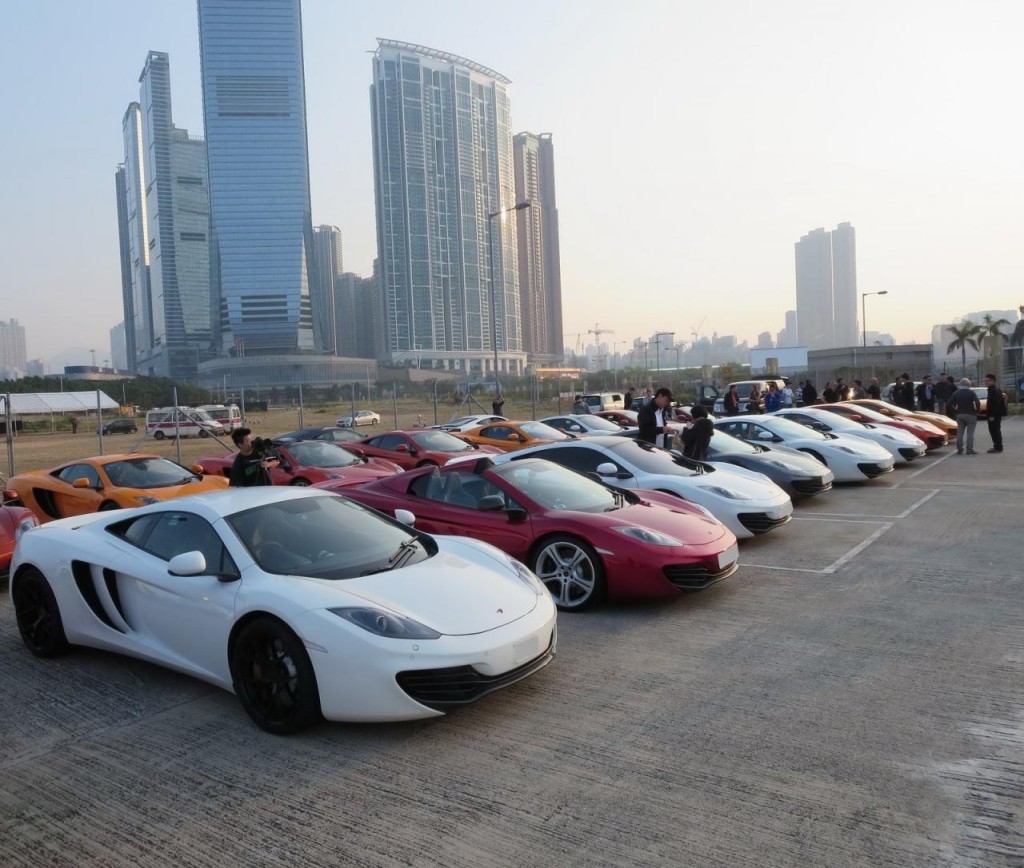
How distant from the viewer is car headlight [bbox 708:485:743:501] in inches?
350

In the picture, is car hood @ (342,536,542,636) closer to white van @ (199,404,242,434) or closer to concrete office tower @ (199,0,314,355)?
white van @ (199,404,242,434)

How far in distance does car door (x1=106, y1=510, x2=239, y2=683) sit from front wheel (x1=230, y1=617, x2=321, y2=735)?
0.54 feet

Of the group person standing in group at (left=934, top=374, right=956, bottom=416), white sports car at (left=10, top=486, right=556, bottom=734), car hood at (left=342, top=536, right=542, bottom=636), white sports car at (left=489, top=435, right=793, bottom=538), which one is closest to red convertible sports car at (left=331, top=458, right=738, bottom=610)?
white sports car at (left=489, top=435, right=793, bottom=538)

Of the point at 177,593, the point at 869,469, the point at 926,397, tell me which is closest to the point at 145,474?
the point at 177,593

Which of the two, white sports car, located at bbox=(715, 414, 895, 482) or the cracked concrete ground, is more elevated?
white sports car, located at bbox=(715, 414, 895, 482)

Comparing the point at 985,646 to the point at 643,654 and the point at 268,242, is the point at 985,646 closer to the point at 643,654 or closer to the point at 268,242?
the point at 643,654

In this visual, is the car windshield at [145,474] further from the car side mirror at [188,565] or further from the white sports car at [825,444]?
the white sports car at [825,444]

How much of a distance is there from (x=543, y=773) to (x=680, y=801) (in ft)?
2.15

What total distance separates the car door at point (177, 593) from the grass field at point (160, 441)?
12.8 m

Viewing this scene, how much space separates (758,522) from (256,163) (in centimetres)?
13253

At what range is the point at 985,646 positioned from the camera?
18.1ft

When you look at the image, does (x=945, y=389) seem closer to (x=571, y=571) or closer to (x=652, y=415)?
(x=652, y=415)

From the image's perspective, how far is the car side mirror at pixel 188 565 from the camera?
15.4 ft

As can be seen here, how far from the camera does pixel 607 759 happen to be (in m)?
4.05
